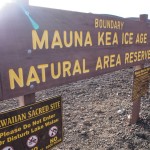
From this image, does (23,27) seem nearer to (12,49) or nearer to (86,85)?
(12,49)

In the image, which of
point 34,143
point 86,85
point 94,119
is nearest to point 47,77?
point 34,143

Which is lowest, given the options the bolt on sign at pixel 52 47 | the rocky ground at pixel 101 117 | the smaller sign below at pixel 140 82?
Answer: the rocky ground at pixel 101 117

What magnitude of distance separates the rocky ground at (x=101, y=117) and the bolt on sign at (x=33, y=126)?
69.0 inches

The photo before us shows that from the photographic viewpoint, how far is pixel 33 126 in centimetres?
286

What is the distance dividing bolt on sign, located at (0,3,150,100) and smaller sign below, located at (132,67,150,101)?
1057 mm

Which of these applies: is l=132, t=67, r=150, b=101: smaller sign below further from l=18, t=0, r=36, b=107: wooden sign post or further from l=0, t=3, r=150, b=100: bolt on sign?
l=18, t=0, r=36, b=107: wooden sign post

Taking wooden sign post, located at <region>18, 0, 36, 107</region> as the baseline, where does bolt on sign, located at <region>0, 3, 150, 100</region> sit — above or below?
above

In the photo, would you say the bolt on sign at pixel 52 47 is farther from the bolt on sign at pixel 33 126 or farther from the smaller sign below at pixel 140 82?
the smaller sign below at pixel 140 82

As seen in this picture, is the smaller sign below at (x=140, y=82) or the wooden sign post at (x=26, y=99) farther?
the smaller sign below at (x=140, y=82)

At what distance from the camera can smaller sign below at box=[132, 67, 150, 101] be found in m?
5.38

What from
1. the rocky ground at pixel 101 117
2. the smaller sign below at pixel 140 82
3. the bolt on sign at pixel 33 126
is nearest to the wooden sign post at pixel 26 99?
the bolt on sign at pixel 33 126

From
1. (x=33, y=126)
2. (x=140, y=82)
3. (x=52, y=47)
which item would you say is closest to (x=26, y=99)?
(x=33, y=126)

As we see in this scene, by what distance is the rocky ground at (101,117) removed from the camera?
4.89 m

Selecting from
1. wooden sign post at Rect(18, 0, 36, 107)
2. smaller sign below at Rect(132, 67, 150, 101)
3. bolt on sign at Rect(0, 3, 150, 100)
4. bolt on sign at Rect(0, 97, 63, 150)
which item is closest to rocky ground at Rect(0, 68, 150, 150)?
smaller sign below at Rect(132, 67, 150, 101)
